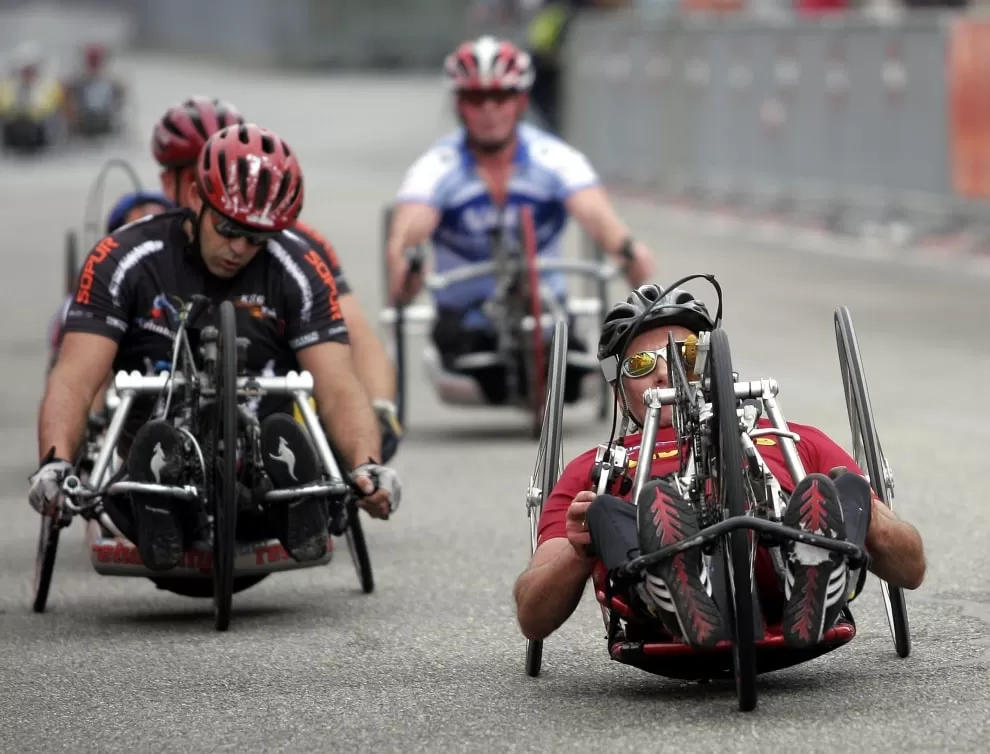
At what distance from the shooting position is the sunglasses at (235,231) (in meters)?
7.91

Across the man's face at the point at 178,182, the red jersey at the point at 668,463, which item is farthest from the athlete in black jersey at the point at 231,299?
the man's face at the point at 178,182

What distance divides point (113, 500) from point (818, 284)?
12524 millimetres

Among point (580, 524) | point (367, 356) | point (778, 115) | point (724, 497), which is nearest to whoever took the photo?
point (724, 497)

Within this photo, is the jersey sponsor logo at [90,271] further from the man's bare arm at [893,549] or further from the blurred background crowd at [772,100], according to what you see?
the blurred background crowd at [772,100]

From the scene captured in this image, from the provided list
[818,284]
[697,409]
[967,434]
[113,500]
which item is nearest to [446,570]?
[113,500]

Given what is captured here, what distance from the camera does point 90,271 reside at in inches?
315

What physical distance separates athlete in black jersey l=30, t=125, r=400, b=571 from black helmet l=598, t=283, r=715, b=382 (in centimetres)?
140

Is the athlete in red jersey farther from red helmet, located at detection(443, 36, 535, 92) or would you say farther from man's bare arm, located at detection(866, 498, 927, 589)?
red helmet, located at detection(443, 36, 535, 92)

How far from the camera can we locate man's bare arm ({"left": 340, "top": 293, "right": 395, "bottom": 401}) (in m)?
8.69

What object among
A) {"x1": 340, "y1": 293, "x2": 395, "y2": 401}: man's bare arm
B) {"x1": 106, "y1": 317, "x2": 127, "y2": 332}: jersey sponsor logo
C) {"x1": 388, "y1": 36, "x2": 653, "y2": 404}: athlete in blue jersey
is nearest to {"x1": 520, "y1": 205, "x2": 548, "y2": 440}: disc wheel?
{"x1": 388, "y1": 36, "x2": 653, "y2": 404}: athlete in blue jersey

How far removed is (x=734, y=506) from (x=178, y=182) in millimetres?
4750

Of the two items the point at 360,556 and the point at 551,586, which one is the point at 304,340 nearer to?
the point at 360,556

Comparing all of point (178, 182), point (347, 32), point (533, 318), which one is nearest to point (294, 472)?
point (178, 182)

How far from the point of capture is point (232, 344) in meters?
7.29
